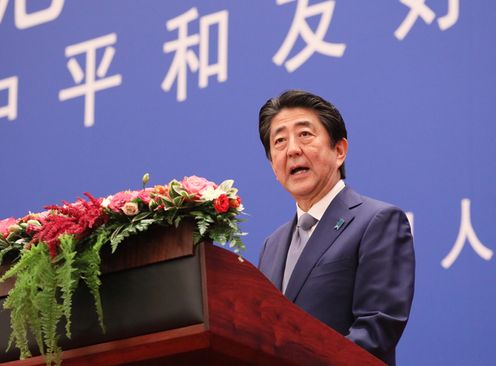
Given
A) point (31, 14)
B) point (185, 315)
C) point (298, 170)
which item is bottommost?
point (185, 315)

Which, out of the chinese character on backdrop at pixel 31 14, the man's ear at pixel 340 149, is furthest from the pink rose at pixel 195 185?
the chinese character on backdrop at pixel 31 14

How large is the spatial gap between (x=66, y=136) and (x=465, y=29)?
1.56 meters

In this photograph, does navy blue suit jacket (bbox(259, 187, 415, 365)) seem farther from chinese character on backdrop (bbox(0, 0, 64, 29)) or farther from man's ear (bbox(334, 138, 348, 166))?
chinese character on backdrop (bbox(0, 0, 64, 29))

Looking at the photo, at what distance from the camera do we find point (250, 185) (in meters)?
3.09

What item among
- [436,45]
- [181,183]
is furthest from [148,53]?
[181,183]

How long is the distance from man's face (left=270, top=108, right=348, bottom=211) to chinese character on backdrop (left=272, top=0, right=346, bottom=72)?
639 mm

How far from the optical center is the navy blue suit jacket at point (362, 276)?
1.92 meters

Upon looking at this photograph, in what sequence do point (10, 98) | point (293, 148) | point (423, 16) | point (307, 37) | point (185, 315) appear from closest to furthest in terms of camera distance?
point (185, 315), point (293, 148), point (423, 16), point (307, 37), point (10, 98)

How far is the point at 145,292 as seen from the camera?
1.49 meters

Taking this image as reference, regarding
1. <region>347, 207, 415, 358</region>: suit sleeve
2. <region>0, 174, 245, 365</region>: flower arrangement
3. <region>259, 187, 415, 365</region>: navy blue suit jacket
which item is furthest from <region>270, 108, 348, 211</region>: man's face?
<region>0, 174, 245, 365</region>: flower arrangement

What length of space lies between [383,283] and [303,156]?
0.48 meters

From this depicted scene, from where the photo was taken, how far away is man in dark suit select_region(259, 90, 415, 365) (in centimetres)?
196

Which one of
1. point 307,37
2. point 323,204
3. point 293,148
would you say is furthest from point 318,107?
point 307,37

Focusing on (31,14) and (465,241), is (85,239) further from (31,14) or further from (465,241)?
(31,14)
